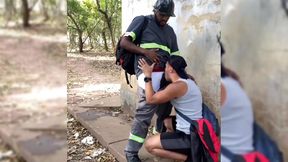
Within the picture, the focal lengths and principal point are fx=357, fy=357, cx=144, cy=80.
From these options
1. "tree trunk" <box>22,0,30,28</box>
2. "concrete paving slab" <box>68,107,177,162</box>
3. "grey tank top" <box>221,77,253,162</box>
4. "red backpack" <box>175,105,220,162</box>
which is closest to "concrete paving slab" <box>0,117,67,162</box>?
"tree trunk" <box>22,0,30,28</box>

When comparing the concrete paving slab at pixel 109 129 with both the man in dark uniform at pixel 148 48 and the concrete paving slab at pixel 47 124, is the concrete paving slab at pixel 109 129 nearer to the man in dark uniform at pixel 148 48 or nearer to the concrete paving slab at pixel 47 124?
the man in dark uniform at pixel 148 48

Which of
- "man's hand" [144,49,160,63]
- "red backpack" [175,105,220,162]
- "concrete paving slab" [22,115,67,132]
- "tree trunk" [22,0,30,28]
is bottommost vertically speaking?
"red backpack" [175,105,220,162]

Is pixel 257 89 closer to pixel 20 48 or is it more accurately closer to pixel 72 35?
pixel 20 48

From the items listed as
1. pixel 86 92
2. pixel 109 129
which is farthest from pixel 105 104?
pixel 86 92

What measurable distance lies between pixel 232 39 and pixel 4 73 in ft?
1.68

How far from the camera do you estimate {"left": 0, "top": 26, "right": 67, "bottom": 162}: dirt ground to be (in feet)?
1.94

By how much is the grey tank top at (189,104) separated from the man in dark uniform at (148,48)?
0.72ft

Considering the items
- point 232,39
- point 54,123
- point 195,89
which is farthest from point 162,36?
point 54,123

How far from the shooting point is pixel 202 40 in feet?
9.09

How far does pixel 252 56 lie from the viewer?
32.3 inches

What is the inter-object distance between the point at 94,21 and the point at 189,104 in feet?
58.4

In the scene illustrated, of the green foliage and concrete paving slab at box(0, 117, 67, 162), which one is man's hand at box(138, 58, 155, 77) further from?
the green foliage

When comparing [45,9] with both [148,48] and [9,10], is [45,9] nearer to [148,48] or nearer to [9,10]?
[9,10]

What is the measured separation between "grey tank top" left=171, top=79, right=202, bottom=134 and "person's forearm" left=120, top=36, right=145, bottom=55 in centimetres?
37
